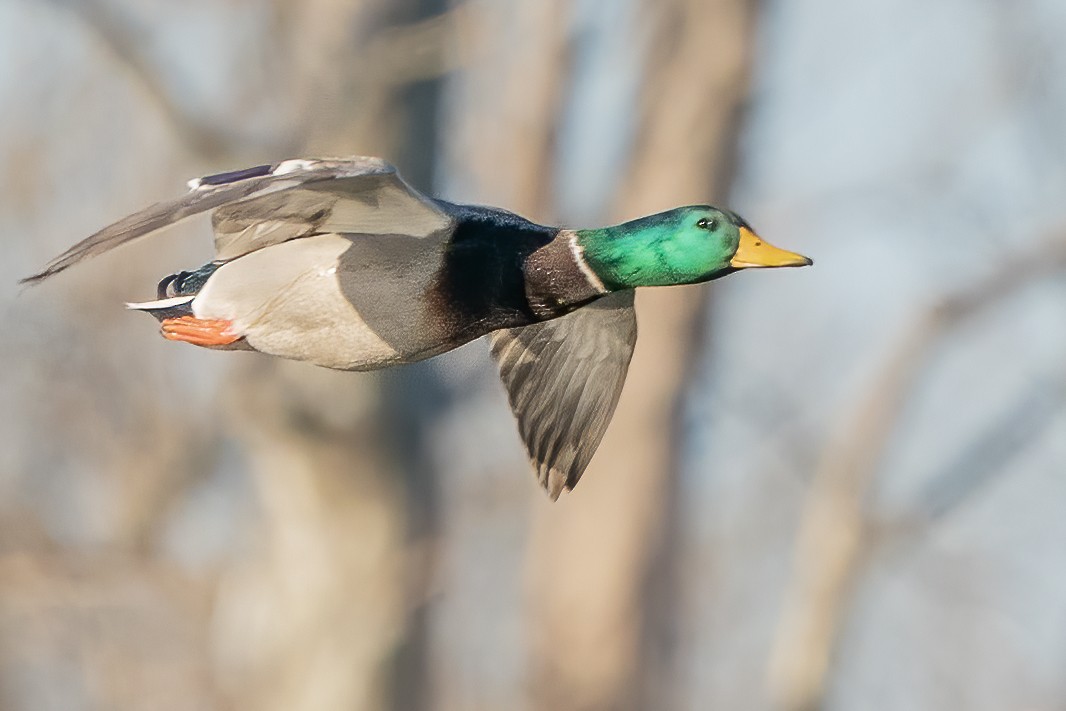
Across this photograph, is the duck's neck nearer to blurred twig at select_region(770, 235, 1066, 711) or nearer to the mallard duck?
the mallard duck

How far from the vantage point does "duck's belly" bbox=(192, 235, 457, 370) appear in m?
4.14

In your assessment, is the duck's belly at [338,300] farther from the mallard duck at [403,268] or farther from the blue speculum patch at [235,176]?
the blue speculum patch at [235,176]

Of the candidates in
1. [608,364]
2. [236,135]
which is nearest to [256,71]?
[236,135]

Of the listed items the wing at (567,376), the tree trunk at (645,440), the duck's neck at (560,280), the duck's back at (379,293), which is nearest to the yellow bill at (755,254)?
the duck's neck at (560,280)

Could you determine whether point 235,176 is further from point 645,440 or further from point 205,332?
point 645,440

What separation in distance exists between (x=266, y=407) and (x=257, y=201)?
5826 millimetres

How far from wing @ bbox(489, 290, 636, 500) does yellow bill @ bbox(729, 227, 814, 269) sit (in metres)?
0.87

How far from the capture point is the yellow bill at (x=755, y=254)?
3.95 m

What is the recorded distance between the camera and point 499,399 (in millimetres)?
13336

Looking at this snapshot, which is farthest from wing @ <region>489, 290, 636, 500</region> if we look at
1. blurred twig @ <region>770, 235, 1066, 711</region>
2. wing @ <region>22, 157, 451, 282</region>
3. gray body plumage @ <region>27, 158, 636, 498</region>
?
blurred twig @ <region>770, 235, 1066, 711</region>

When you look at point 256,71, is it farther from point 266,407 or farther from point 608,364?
point 608,364

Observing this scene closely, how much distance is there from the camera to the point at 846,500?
1034 cm

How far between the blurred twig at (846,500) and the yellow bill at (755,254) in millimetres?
6458

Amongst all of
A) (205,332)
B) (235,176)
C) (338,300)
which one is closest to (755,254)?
(338,300)
